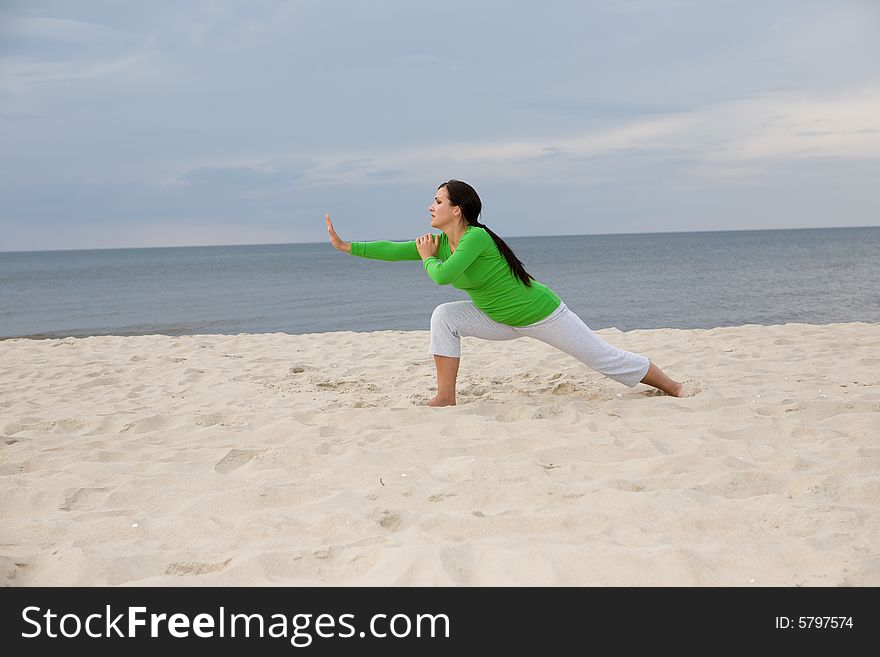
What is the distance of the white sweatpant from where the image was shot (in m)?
5.06

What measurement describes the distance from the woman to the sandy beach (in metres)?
0.26

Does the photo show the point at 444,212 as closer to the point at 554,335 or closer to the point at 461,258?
the point at 461,258

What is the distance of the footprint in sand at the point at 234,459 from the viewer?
4.01 metres

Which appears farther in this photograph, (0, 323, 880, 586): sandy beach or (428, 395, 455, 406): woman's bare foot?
(428, 395, 455, 406): woman's bare foot

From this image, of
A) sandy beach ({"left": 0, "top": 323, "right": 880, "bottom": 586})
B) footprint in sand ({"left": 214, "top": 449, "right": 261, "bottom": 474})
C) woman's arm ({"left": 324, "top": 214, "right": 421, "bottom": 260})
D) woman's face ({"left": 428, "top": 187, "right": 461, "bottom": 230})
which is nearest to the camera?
sandy beach ({"left": 0, "top": 323, "right": 880, "bottom": 586})

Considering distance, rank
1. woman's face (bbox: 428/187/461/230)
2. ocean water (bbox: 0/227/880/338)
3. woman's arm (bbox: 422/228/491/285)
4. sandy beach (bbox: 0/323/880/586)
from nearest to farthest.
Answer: sandy beach (bbox: 0/323/880/586) → woman's arm (bbox: 422/228/491/285) → woman's face (bbox: 428/187/461/230) → ocean water (bbox: 0/227/880/338)

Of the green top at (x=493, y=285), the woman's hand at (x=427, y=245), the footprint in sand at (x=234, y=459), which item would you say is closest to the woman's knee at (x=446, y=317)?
the green top at (x=493, y=285)

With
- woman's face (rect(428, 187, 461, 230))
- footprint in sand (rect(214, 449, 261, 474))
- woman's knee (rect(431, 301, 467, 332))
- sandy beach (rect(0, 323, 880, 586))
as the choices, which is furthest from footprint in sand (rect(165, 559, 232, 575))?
woman's face (rect(428, 187, 461, 230))

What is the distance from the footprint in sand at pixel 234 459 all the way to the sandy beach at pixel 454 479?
0.07 ft

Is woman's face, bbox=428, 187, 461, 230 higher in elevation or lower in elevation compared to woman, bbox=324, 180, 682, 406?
higher

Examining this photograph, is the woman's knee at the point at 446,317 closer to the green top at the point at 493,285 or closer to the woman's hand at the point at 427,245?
the green top at the point at 493,285

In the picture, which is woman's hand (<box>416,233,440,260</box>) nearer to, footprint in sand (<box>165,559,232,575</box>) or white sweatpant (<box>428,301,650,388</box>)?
white sweatpant (<box>428,301,650,388</box>)

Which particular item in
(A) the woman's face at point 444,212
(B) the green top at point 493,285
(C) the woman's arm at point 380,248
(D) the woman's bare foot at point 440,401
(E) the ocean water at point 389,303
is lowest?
(E) the ocean water at point 389,303
